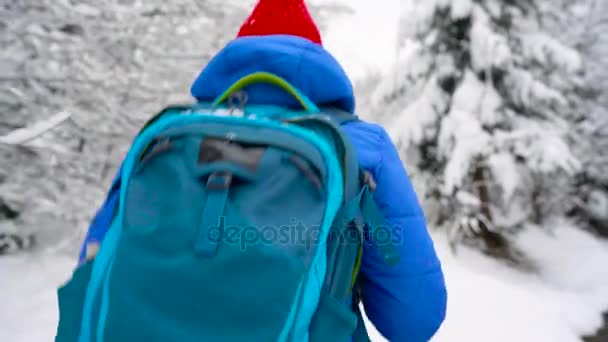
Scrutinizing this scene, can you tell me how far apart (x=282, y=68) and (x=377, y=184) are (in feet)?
1.58

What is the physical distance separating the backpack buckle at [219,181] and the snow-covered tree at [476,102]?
4896 mm

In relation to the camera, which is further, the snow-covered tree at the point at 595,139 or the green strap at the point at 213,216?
the snow-covered tree at the point at 595,139

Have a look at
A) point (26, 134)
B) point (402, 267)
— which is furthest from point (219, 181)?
point (26, 134)

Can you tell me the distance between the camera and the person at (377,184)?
1.20 m

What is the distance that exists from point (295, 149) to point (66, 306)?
2.80ft

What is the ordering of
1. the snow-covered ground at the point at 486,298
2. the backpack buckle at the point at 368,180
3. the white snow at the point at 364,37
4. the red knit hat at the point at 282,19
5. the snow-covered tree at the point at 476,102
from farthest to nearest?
the white snow at the point at 364,37
the snow-covered tree at the point at 476,102
the snow-covered ground at the point at 486,298
the red knit hat at the point at 282,19
the backpack buckle at the point at 368,180

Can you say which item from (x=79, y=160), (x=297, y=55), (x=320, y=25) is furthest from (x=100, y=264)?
(x=320, y=25)

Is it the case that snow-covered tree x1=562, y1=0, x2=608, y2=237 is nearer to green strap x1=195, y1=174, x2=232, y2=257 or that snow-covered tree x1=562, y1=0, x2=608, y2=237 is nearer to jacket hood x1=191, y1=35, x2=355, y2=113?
jacket hood x1=191, y1=35, x2=355, y2=113

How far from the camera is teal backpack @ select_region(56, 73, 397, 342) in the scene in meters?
0.94

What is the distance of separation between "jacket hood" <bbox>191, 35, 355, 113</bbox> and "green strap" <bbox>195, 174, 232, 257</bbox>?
0.35 m

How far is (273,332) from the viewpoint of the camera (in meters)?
0.94

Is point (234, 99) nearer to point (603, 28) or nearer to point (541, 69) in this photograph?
point (541, 69)

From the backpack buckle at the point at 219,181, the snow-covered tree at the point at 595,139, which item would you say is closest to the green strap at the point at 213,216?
the backpack buckle at the point at 219,181

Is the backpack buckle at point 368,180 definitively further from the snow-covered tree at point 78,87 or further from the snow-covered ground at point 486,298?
the snow-covered tree at point 78,87
